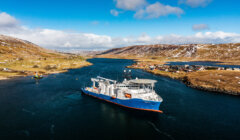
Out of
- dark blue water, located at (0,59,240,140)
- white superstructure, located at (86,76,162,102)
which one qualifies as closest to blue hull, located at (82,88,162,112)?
white superstructure, located at (86,76,162,102)

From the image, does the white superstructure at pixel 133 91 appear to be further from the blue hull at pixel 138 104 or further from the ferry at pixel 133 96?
the blue hull at pixel 138 104

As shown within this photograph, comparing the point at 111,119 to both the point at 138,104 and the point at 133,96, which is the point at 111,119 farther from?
the point at 133,96

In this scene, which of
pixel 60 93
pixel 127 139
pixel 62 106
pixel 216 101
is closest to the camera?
pixel 127 139

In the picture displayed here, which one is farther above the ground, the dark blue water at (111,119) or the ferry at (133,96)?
the ferry at (133,96)

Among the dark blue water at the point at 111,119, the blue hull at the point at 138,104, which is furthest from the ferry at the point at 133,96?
the dark blue water at the point at 111,119

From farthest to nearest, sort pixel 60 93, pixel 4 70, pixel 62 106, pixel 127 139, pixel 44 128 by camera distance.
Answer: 1. pixel 4 70
2. pixel 60 93
3. pixel 62 106
4. pixel 44 128
5. pixel 127 139

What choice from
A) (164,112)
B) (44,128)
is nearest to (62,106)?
(44,128)

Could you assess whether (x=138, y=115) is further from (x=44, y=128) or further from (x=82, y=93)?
(x=82, y=93)

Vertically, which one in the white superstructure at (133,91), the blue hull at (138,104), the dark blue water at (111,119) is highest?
the white superstructure at (133,91)
